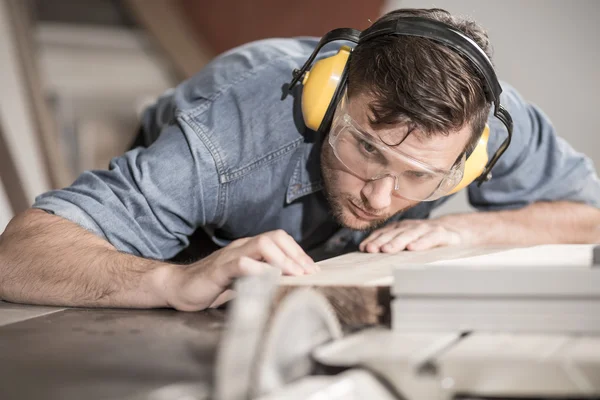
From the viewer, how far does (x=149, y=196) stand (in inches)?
62.6

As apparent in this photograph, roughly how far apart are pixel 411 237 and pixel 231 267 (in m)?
0.70

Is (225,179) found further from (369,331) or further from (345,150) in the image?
(369,331)

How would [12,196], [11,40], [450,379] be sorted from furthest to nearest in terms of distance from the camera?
[11,40], [12,196], [450,379]

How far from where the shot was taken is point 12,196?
3148 millimetres

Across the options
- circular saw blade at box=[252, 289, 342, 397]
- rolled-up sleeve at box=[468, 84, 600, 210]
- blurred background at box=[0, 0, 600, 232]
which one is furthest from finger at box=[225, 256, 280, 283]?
blurred background at box=[0, 0, 600, 232]

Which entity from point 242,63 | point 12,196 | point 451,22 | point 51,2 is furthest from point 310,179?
point 51,2

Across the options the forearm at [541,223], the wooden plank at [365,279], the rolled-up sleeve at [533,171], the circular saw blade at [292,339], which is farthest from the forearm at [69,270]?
the rolled-up sleeve at [533,171]

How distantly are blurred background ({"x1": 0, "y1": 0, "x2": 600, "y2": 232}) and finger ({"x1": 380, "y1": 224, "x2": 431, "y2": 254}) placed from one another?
1.60 metres

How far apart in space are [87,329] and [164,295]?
17cm

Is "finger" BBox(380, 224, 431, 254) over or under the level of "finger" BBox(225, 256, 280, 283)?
under

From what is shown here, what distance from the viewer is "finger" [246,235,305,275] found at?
119cm

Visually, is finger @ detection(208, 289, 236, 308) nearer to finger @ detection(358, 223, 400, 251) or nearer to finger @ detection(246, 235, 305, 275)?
finger @ detection(246, 235, 305, 275)

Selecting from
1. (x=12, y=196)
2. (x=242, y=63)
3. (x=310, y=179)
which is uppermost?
(x=242, y=63)

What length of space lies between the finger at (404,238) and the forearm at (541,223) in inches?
11.6
